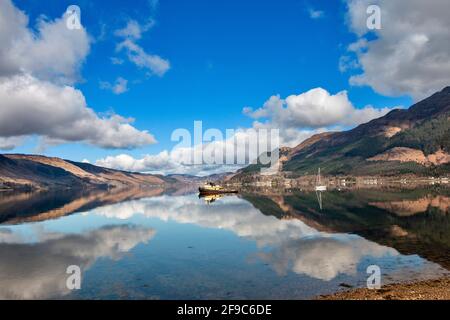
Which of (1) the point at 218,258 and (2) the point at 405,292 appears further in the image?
(1) the point at 218,258

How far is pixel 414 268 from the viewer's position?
165 feet

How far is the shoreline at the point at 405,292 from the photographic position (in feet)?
115

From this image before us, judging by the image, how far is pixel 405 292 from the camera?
37.4m

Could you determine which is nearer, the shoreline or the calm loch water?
the shoreline

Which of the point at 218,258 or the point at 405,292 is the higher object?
the point at 405,292

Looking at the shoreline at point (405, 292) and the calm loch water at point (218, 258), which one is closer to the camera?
the shoreline at point (405, 292)

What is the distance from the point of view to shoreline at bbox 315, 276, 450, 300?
115ft
